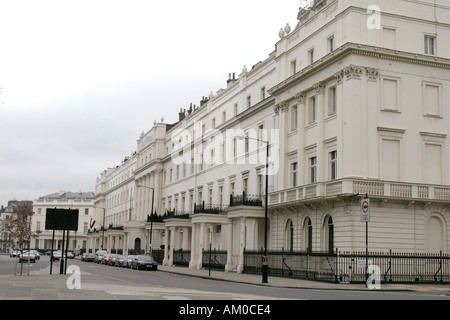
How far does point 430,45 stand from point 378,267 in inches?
589

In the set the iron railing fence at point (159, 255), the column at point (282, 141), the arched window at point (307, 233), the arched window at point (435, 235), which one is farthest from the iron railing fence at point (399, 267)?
the iron railing fence at point (159, 255)

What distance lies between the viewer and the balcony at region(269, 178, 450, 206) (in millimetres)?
32188

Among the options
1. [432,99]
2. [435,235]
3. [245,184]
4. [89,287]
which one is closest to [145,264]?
[245,184]

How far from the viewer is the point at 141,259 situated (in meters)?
50.2

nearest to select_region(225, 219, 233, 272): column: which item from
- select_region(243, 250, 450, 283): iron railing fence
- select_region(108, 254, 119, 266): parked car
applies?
select_region(243, 250, 450, 283): iron railing fence

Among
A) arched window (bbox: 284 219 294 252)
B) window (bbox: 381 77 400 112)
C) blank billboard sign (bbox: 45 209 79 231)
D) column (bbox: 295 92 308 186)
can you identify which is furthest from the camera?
arched window (bbox: 284 219 294 252)

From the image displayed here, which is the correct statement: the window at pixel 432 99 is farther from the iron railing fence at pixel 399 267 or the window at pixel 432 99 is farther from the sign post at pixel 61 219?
the sign post at pixel 61 219

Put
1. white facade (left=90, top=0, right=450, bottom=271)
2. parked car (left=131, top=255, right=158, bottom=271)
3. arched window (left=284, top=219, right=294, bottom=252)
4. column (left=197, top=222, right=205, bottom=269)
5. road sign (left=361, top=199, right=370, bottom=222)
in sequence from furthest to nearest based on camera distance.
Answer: column (left=197, top=222, right=205, bottom=269)
parked car (left=131, top=255, right=158, bottom=271)
arched window (left=284, top=219, right=294, bottom=252)
white facade (left=90, top=0, right=450, bottom=271)
road sign (left=361, top=199, right=370, bottom=222)

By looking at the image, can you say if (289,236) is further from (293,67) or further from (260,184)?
(293,67)

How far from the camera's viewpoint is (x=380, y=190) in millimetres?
32500

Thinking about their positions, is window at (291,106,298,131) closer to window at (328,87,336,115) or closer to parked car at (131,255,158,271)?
window at (328,87,336,115)

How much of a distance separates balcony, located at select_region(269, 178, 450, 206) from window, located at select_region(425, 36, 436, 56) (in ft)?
28.1
